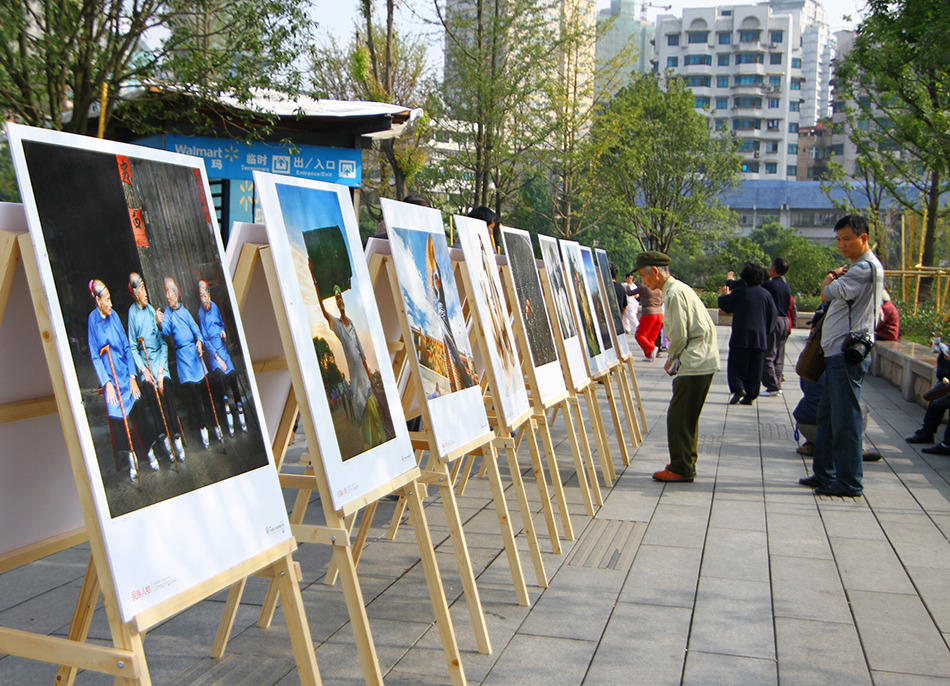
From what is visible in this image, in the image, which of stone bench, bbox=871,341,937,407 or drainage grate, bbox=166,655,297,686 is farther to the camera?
stone bench, bbox=871,341,937,407

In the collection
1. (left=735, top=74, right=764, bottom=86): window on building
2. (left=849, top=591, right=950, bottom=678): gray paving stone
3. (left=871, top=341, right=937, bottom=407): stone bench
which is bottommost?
(left=871, top=341, right=937, bottom=407): stone bench

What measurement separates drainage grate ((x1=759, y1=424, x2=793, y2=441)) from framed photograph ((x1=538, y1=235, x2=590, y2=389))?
11.5 feet

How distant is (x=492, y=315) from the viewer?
4.98m

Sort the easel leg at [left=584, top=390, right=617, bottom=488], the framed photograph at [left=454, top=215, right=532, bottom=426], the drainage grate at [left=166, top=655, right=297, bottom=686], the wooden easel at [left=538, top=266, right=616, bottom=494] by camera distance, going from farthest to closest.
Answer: the easel leg at [left=584, top=390, right=617, bottom=488] → the wooden easel at [left=538, top=266, right=616, bottom=494] → the framed photograph at [left=454, top=215, right=532, bottom=426] → the drainage grate at [left=166, top=655, right=297, bottom=686]

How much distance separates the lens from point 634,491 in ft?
23.2

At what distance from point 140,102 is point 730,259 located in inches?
1551

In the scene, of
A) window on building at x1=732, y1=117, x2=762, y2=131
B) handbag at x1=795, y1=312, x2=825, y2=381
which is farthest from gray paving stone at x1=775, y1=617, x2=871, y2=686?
window on building at x1=732, y1=117, x2=762, y2=131

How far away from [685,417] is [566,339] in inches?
52.3

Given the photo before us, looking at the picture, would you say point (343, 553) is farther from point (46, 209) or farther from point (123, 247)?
point (46, 209)

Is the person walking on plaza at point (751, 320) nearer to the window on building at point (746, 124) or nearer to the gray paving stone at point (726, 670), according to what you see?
the gray paving stone at point (726, 670)

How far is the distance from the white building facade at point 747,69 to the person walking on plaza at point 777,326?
9822cm

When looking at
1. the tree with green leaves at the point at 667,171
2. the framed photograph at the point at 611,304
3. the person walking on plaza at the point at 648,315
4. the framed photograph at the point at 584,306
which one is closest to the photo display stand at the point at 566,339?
the framed photograph at the point at 584,306

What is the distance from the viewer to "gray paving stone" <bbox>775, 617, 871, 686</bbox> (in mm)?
3684

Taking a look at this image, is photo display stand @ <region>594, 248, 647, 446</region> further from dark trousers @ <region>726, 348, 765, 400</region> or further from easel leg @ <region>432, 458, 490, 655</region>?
easel leg @ <region>432, 458, 490, 655</region>
